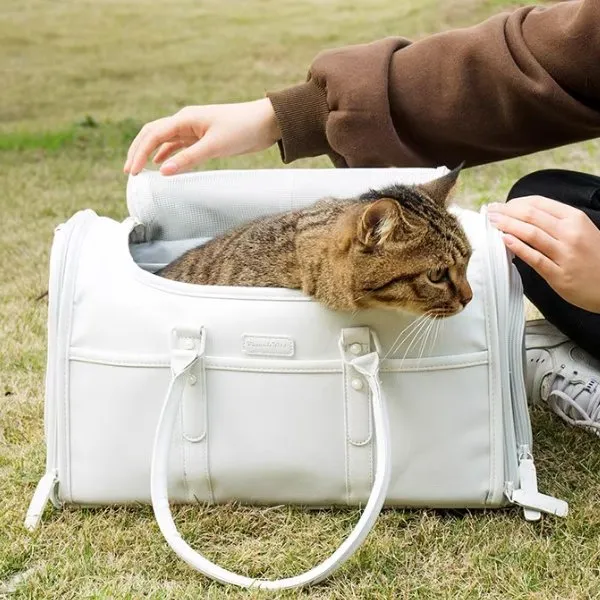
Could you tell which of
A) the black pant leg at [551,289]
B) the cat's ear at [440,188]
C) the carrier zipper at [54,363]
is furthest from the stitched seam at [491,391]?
the carrier zipper at [54,363]

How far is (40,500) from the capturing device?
4.19 feet

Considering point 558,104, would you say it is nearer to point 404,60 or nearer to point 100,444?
point 404,60

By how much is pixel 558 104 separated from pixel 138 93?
4847 millimetres

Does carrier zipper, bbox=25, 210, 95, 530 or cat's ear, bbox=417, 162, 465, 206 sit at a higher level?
cat's ear, bbox=417, 162, 465, 206

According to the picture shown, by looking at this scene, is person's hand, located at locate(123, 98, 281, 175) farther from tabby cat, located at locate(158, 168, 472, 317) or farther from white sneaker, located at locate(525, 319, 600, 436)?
white sneaker, located at locate(525, 319, 600, 436)

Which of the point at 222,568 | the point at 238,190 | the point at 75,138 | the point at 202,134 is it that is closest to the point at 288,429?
the point at 222,568

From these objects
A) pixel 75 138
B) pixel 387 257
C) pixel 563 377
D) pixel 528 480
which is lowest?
pixel 75 138

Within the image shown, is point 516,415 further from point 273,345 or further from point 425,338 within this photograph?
point 273,345

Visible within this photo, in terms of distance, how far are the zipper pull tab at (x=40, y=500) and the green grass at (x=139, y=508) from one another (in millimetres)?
17

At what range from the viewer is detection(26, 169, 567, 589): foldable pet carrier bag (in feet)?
4.05

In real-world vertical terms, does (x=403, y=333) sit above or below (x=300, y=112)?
below

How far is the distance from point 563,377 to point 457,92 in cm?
55

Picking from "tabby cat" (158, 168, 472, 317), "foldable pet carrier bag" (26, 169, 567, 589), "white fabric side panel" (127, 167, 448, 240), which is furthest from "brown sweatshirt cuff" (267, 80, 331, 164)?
"foldable pet carrier bag" (26, 169, 567, 589)

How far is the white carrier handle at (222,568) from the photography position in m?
1.10
